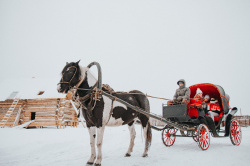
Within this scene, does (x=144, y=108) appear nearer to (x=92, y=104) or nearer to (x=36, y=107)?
(x=92, y=104)

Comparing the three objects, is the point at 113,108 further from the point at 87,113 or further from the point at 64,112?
the point at 64,112

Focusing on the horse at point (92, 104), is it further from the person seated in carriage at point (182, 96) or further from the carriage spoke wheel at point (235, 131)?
the carriage spoke wheel at point (235, 131)

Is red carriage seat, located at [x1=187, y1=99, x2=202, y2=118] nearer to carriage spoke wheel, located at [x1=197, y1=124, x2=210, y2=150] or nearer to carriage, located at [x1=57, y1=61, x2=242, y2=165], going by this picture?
carriage, located at [x1=57, y1=61, x2=242, y2=165]

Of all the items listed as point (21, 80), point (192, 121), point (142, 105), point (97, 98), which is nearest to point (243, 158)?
point (192, 121)

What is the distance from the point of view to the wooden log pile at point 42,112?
59.6ft

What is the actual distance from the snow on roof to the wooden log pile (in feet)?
2.51

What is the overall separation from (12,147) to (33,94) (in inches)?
534

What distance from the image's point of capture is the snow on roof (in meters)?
18.6

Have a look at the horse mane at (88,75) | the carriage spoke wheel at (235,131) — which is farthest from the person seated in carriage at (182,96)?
the horse mane at (88,75)

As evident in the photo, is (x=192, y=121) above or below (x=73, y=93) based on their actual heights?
below

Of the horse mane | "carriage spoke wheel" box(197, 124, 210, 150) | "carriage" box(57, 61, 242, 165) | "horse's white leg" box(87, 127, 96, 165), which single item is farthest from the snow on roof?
"carriage spoke wheel" box(197, 124, 210, 150)

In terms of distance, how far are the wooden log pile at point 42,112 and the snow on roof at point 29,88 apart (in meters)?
0.77

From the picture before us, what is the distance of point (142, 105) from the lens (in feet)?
18.8

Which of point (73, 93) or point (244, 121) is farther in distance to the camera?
point (244, 121)
